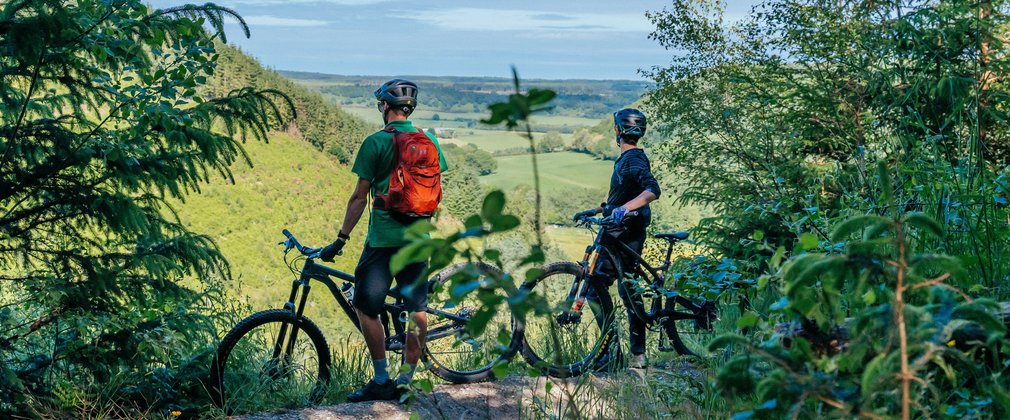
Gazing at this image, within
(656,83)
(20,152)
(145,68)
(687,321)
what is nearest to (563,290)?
(687,321)

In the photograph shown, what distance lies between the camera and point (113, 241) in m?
4.89

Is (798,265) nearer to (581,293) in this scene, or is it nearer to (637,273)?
(581,293)

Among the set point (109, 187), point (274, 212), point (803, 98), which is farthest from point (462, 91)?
point (109, 187)

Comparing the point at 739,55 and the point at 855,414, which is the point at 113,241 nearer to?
the point at 855,414

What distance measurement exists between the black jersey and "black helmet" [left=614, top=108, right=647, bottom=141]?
10 cm

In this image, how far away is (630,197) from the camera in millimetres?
5355

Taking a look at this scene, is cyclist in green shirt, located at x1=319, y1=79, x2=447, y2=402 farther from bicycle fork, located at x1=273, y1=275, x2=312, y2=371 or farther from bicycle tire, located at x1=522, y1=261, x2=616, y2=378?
bicycle tire, located at x1=522, y1=261, x2=616, y2=378

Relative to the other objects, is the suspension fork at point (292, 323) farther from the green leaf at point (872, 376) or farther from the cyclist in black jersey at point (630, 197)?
the green leaf at point (872, 376)

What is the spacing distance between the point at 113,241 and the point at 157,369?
0.76m

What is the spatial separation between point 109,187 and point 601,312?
2860 millimetres

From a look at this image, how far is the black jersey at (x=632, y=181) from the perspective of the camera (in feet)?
17.1

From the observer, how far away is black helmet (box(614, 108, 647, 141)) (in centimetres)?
528

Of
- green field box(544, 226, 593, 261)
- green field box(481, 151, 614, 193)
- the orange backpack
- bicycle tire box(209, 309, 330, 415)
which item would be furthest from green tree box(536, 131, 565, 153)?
the orange backpack

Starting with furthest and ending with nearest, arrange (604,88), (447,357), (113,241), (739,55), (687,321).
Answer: (604,88) < (739,55) < (687,321) < (447,357) < (113,241)
